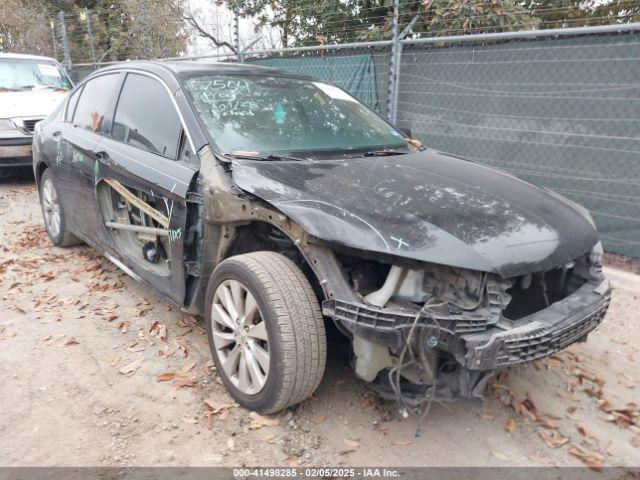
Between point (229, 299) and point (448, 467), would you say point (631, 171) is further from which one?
point (229, 299)

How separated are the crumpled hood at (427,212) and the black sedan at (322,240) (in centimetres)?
1

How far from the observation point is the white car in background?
23.7 feet

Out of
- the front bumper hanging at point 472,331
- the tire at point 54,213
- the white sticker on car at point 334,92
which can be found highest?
the white sticker on car at point 334,92

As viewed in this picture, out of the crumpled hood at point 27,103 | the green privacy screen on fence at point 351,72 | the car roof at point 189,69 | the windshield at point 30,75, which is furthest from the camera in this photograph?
the windshield at point 30,75

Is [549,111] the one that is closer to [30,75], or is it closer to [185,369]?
[185,369]

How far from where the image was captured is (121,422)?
2.59 m

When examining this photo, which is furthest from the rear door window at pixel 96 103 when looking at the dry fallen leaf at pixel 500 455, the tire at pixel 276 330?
the dry fallen leaf at pixel 500 455

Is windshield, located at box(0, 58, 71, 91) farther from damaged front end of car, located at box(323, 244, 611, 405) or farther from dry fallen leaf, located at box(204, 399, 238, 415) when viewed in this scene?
damaged front end of car, located at box(323, 244, 611, 405)

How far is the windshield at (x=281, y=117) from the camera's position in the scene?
3.10 m

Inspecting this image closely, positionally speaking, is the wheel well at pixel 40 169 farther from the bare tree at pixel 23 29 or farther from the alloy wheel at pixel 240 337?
the bare tree at pixel 23 29

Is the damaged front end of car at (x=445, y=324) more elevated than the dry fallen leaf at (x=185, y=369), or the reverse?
the damaged front end of car at (x=445, y=324)

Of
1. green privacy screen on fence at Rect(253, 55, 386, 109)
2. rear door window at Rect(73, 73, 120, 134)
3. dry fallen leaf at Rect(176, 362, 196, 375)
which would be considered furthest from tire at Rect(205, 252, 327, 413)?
green privacy screen on fence at Rect(253, 55, 386, 109)

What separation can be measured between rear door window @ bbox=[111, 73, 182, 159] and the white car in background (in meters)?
4.43

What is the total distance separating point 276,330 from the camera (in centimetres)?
235
